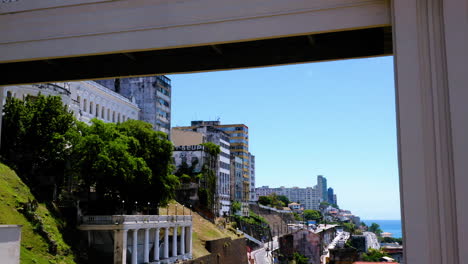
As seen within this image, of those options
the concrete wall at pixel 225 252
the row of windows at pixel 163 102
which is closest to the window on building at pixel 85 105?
the row of windows at pixel 163 102

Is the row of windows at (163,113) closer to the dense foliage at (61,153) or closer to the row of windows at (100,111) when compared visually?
the row of windows at (100,111)

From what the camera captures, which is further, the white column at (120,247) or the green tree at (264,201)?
the green tree at (264,201)

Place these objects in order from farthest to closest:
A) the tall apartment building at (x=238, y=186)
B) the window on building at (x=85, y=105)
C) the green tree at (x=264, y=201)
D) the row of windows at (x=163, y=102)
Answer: the green tree at (x=264, y=201)
the tall apartment building at (x=238, y=186)
the row of windows at (x=163, y=102)
the window on building at (x=85, y=105)

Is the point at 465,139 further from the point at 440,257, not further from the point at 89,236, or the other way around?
the point at 89,236

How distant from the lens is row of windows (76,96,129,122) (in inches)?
1334

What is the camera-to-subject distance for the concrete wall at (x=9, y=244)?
632 cm

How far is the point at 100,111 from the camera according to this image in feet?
118

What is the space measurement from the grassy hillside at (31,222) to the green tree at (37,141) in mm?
2217

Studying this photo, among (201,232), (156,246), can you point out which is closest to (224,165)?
(201,232)

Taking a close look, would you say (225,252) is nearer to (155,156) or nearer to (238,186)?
(155,156)

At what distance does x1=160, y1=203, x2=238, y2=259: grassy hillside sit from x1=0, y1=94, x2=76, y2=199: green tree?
10521 mm

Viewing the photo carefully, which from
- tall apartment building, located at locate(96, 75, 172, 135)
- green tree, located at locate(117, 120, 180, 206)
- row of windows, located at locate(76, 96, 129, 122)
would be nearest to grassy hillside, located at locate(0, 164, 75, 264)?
green tree, located at locate(117, 120, 180, 206)

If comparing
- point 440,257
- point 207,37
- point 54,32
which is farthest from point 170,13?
point 440,257

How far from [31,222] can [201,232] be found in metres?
17.5
